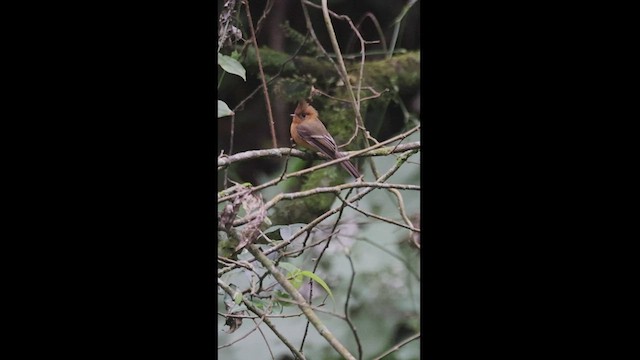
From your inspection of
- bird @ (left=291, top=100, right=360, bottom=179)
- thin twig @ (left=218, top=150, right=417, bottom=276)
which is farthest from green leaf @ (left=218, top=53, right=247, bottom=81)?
thin twig @ (left=218, top=150, right=417, bottom=276)

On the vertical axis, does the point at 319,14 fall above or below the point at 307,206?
above

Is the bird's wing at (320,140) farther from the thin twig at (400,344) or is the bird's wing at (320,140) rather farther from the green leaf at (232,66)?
the thin twig at (400,344)

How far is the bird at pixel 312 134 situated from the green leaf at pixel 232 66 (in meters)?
0.15

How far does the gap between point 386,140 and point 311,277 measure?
368 millimetres

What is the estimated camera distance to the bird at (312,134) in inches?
87.9

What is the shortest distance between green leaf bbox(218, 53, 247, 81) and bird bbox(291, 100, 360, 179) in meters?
0.15

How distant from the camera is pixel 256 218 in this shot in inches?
86.8

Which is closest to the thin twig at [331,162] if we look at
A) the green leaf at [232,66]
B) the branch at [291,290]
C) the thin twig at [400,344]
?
the branch at [291,290]

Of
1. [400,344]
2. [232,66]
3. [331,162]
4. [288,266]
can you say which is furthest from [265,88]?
[400,344]

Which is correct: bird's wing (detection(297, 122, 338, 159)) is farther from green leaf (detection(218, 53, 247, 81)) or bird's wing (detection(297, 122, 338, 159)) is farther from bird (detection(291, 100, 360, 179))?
green leaf (detection(218, 53, 247, 81))

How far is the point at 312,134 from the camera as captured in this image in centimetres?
224

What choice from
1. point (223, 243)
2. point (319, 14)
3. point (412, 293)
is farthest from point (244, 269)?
point (319, 14)
